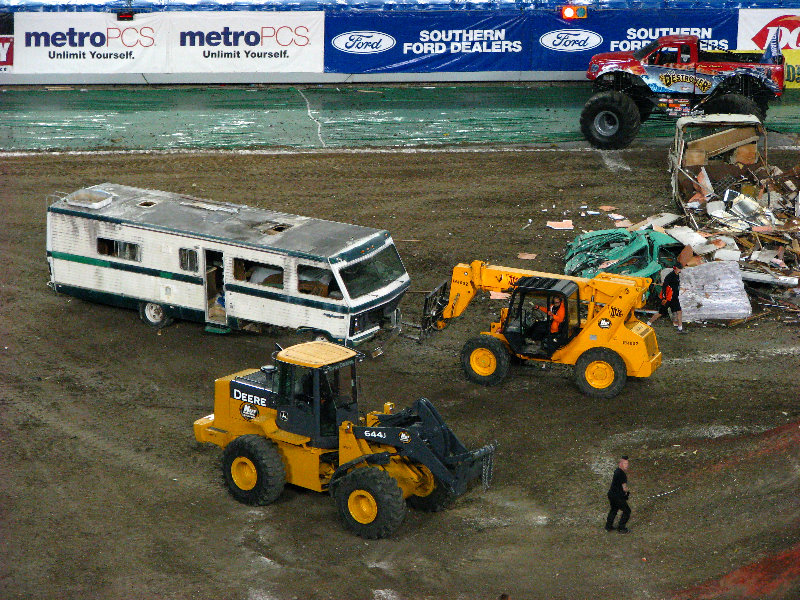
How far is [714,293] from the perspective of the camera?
18781 mm

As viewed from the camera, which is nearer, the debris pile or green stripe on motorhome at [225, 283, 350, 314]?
green stripe on motorhome at [225, 283, 350, 314]

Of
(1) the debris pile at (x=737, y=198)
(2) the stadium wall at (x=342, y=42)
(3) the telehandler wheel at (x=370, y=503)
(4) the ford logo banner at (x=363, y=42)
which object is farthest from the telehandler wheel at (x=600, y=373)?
(4) the ford logo banner at (x=363, y=42)

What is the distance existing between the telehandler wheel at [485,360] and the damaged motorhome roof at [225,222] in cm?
242

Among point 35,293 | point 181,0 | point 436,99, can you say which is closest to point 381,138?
→ point 436,99

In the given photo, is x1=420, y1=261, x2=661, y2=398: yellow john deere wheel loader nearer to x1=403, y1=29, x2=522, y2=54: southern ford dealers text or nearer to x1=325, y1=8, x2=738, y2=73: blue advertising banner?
x1=325, y1=8, x2=738, y2=73: blue advertising banner

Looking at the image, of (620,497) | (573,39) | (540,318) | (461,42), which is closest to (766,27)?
(573,39)

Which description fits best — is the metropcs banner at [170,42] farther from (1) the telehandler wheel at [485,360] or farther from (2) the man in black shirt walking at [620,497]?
(2) the man in black shirt walking at [620,497]

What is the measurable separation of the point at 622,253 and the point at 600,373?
181 inches

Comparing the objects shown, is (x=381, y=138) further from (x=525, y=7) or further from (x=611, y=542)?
(x=611, y=542)

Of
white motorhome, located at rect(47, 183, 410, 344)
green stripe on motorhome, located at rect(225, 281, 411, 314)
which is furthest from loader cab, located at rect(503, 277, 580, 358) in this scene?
white motorhome, located at rect(47, 183, 410, 344)

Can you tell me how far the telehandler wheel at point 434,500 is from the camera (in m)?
12.3

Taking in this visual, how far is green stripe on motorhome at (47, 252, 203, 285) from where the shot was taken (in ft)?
57.8

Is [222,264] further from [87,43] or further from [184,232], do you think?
[87,43]

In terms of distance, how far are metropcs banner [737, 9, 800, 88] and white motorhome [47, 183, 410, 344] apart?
17.4m
